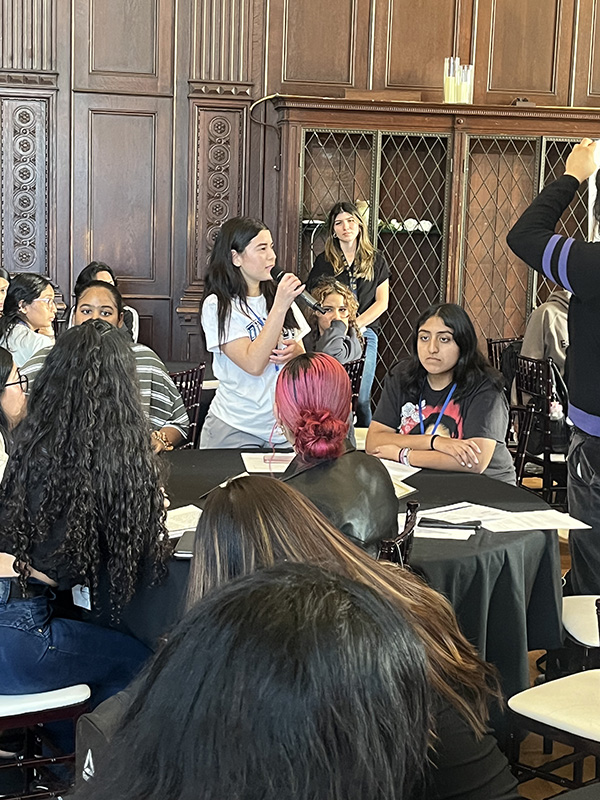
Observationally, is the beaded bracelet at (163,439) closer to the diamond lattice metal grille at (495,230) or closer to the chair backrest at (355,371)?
the chair backrest at (355,371)

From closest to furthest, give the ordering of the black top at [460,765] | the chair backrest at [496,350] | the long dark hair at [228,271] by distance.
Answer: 1. the black top at [460,765]
2. the long dark hair at [228,271]
3. the chair backrest at [496,350]

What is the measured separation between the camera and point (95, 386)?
2.32m

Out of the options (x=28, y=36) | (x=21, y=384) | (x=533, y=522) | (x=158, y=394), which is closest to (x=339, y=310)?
(x=158, y=394)

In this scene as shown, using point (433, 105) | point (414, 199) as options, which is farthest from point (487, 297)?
point (433, 105)

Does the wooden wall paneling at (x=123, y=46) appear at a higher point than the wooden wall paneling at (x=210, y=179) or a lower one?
higher

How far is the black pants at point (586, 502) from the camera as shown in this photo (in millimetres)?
2785

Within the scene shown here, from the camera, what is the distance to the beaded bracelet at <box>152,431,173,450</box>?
11.5 ft

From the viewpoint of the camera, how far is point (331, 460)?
7.45 feet

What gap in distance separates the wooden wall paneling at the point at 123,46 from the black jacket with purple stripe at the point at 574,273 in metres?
5.01

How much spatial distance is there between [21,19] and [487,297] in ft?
12.5

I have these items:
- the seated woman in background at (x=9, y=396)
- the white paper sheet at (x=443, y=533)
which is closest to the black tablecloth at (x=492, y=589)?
the white paper sheet at (x=443, y=533)

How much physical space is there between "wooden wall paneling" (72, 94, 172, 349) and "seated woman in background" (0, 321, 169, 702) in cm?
499

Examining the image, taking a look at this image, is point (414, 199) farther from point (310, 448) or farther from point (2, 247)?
point (310, 448)

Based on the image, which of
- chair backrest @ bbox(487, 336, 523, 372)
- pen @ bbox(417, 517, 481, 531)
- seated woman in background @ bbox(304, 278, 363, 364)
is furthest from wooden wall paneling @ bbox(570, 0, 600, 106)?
pen @ bbox(417, 517, 481, 531)
